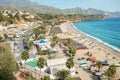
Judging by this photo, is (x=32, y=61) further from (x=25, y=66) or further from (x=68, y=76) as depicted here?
(x=68, y=76)

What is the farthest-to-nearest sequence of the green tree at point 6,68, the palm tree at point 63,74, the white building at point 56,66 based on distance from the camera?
1. the white building at point 56,66
2. the palm tree at point 63,74
3. the green tree at point 6,68

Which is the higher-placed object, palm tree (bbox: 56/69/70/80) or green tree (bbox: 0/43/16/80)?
green tree (bbox: 0/43/16/80)

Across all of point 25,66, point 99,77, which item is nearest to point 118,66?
point 99,77

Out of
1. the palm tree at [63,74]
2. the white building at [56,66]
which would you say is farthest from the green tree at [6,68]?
the white building at [56,66]

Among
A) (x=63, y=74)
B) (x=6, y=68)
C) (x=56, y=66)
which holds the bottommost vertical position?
(x=63, y=74)

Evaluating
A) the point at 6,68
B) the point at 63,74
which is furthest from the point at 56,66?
the point at 6,68

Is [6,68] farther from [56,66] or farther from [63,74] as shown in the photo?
[56,66]

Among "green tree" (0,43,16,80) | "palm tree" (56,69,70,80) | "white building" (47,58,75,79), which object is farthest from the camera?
"white building" (47,58,75,79)

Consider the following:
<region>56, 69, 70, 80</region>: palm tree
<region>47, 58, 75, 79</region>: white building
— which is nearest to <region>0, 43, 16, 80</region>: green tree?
<region>56, 69, 70, 80</region>: palm tree

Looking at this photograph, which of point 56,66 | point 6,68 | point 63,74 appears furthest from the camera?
point 56,66

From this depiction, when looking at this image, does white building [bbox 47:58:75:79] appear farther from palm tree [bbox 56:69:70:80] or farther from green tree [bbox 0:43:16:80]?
green tree [bbox 0:43:16:80]

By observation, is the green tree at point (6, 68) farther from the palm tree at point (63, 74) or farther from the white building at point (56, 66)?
the white building at point (56, 66)
